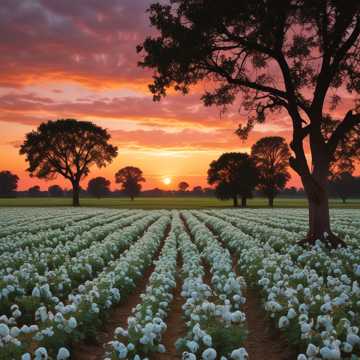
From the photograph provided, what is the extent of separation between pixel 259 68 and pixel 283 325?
1538cm

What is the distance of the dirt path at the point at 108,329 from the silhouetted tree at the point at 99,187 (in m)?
140

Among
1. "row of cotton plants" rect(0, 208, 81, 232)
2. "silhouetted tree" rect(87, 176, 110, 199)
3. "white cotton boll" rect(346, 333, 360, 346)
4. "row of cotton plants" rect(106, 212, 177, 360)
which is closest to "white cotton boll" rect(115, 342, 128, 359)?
"row of cotton plants" rect(106, 212, 177, 360)

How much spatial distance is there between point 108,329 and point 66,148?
224 feet

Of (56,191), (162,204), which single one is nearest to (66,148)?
(162,204)

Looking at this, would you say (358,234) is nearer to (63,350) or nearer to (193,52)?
(193,52)

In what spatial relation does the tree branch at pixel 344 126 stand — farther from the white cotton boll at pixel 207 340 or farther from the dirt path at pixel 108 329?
the white cotton boll at pixel 207 340

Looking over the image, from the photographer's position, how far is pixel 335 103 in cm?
2067

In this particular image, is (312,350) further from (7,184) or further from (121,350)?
(7,184)

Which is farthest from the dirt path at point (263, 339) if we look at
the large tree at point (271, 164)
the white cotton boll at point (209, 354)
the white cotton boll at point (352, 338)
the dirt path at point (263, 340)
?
the large tree at point (271, 164)

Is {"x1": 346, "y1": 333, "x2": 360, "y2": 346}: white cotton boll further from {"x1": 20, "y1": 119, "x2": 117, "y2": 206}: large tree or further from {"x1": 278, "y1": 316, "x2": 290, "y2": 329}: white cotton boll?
{"x1": 20, "y1": 119, "x2": 117, "y2": 206}: large tree

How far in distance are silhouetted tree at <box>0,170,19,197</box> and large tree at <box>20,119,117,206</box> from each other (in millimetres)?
78270

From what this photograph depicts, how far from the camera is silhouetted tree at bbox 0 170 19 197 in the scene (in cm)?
14525

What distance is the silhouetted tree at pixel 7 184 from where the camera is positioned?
145250 millimetres

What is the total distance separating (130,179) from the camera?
141 m
